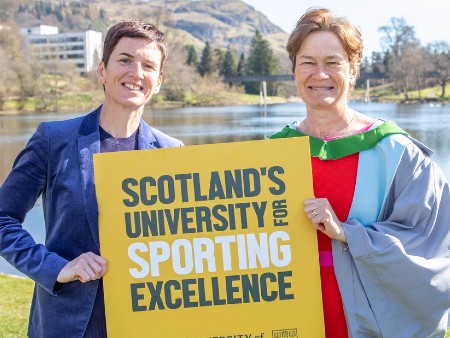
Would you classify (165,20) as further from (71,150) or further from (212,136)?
(71,150)

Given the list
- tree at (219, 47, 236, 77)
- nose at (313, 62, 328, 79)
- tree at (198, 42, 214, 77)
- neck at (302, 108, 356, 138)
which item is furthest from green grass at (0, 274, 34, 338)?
tree at (219, 47, 236, 77)

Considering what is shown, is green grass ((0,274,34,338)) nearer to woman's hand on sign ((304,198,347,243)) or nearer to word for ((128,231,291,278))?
word for ((128,231,291,278))

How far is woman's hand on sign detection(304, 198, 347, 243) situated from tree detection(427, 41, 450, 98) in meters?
84.2

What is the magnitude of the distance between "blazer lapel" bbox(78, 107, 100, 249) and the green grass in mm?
3868

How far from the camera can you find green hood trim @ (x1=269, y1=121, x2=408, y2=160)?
289cm

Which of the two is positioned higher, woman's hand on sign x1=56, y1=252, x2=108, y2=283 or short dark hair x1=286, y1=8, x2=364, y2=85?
short dark hair x1=286, y1=8, x2=364, y2=85

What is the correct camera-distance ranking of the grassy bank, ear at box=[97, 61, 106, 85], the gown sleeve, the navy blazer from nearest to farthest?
the gown sleeve
the navy blazer
ear at box=[97, 61, 106, 85]
the grassy bank

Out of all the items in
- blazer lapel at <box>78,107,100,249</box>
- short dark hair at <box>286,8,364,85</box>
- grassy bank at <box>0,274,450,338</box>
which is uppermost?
short dark hair at <box>286,8,364,85</box>

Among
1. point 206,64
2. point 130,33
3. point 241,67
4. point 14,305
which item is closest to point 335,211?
point 130,33

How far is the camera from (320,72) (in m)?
2.90

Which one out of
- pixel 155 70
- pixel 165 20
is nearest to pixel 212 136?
pixel 155 70

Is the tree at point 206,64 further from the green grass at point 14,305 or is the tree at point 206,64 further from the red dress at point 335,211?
the red dress at point 335,211

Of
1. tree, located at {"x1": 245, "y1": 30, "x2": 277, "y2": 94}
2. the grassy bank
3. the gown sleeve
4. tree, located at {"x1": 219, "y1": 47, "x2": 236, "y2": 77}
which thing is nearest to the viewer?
the gown sleeve

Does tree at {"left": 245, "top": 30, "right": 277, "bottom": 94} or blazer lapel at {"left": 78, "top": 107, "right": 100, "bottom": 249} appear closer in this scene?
blazer lapel at {"left": 78, "top": 107, "right": 100, "bottom": 249}
